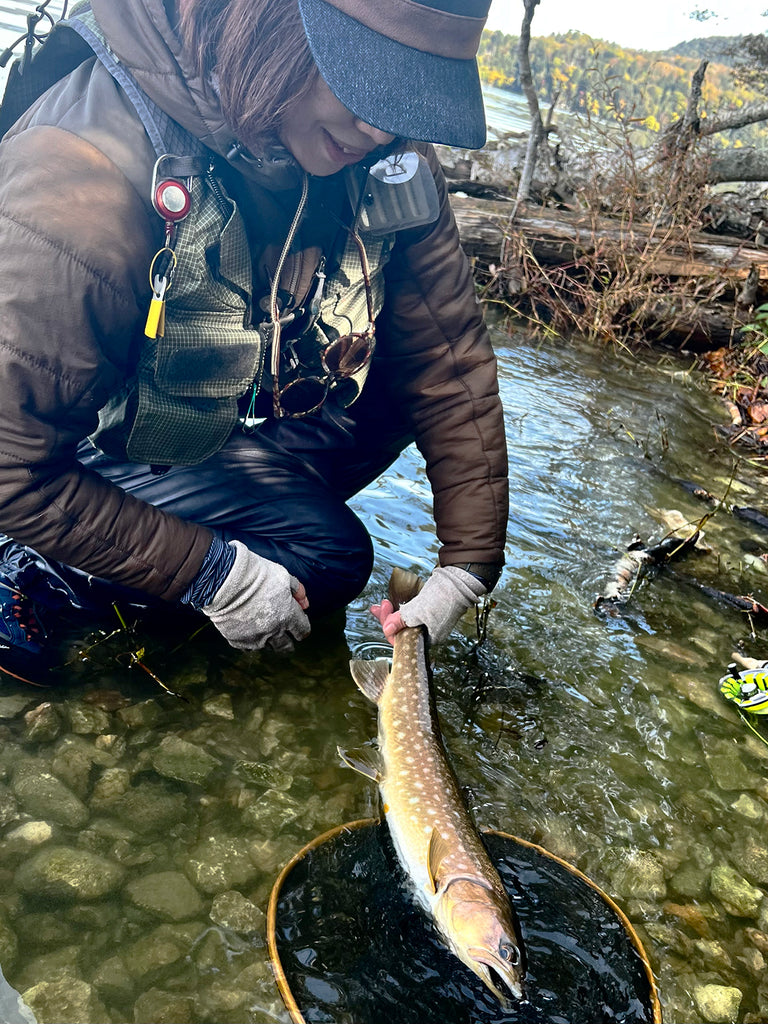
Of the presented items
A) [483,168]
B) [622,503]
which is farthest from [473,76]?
[483,168]

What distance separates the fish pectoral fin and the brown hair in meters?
1.94

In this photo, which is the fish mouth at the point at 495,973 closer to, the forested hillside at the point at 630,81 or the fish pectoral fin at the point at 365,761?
the fish pectoral fin at the point at 365,761

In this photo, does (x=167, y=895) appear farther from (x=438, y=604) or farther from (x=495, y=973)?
(x=438, y=604)

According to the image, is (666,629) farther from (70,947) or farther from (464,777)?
(70,947)

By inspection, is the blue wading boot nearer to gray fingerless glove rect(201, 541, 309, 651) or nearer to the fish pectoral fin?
gray fingerless glove rect(201, 541, 309, 651)

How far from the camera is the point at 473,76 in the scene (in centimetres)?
241

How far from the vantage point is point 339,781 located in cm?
283

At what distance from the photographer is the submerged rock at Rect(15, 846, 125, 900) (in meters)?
2.27

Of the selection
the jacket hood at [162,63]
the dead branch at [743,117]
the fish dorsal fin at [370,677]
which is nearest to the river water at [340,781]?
the fish dorsal fin at [370,677]

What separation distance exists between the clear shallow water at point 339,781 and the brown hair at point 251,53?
6.49 ft

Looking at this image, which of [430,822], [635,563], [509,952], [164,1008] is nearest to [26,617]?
[164,1008]

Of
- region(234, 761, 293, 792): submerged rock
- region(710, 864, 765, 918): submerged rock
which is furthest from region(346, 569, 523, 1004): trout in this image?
region(710, 864, 765, 918): submerged rock

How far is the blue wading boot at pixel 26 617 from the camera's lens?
9.53 ft

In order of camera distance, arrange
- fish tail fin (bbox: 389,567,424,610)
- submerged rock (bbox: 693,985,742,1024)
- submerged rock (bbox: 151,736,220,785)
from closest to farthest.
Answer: submerged rock (bbox: 693,985,742,1024)
submerged rock (bbox: 151,736,220,785)
fish tail fin (bbox: 389,567,424,610)
